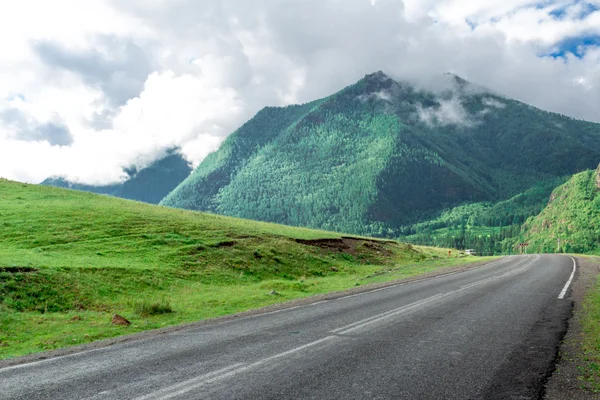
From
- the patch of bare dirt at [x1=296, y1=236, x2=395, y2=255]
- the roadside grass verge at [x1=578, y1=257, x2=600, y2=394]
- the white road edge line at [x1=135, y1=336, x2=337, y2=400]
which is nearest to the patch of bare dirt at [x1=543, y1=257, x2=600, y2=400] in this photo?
the roadside grass verge at [x1=578, y1=257, x2=600, y2=394]

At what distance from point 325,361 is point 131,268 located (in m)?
20.5

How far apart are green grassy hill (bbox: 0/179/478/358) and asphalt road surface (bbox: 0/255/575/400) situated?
4655 mm

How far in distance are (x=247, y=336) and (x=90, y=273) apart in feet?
50.6

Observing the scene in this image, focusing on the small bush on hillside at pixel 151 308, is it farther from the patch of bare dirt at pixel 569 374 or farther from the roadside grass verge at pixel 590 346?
the roadside grass verge at pixel 590 346

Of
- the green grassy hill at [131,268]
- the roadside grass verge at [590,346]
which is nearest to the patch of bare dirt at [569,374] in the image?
the roadside grass verge at [590,346]

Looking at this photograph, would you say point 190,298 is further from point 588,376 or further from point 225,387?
point 588,376

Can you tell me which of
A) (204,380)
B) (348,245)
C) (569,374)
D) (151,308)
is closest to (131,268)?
(151,308)

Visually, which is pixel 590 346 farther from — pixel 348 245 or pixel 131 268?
pixel 348 245

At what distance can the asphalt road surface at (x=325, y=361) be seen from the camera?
23.4 ft

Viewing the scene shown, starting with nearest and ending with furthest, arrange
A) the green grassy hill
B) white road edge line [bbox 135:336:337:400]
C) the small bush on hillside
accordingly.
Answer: white road edge line [bbox 135:336:337:400] < the green grassy hill < the small bush on hillside

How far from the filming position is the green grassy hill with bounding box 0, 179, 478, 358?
17078 millimetres

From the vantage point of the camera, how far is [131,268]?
26.0 metres

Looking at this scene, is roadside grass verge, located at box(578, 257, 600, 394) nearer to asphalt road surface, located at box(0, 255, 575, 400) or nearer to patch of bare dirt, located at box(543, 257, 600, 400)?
patch of bare dirt, located at box(543, 257, 600, 400)

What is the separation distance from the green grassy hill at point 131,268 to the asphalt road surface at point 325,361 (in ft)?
15.3
